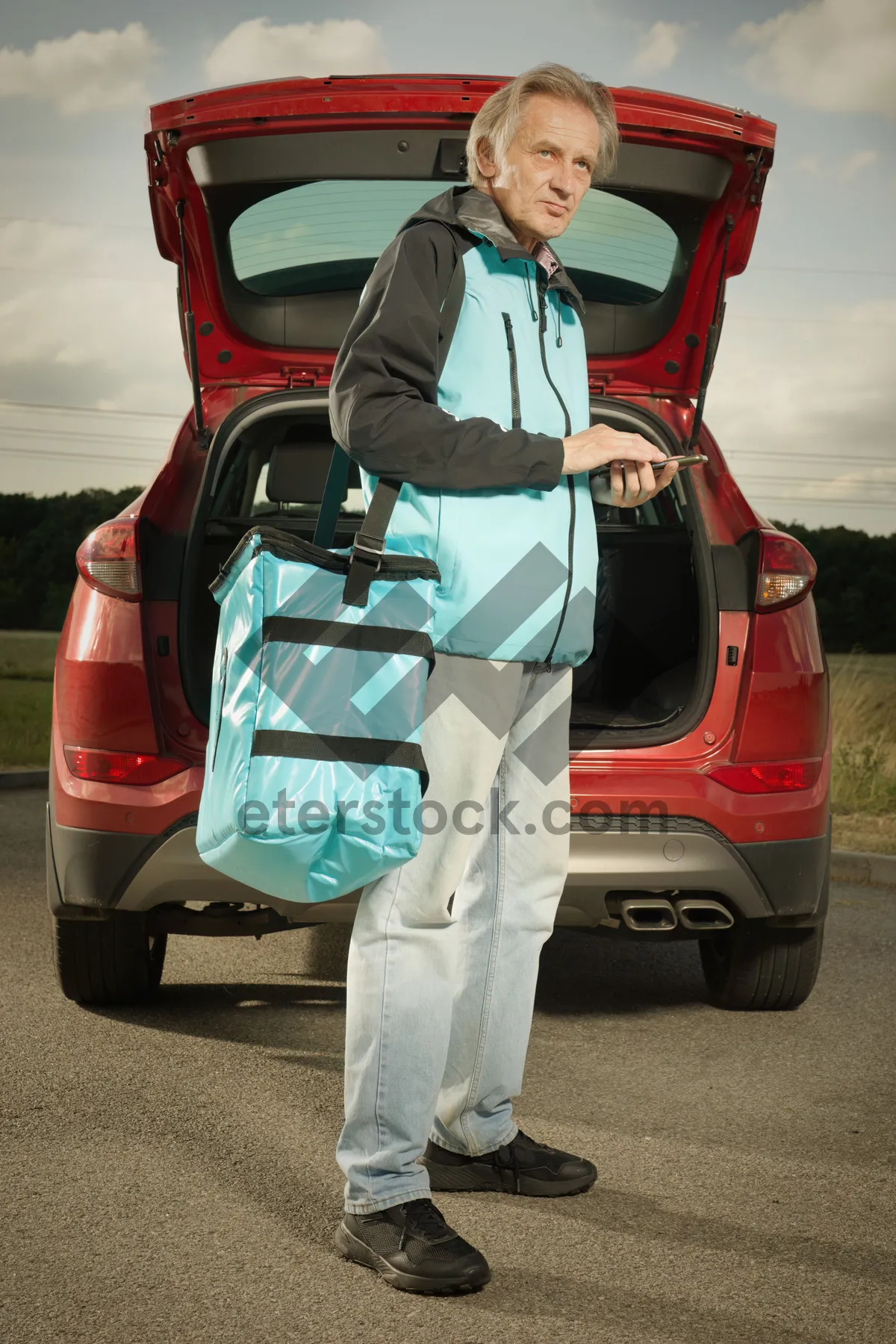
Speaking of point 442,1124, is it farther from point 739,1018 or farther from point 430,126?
point 430,126

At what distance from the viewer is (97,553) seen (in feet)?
10.3

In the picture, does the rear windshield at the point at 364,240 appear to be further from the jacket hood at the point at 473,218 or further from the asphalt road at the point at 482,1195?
the asphalt road at the point at 482,1195

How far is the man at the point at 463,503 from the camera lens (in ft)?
6.88

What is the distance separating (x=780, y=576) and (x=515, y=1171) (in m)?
1.50

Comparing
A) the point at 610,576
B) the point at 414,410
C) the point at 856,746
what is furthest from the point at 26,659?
the point at 414,410

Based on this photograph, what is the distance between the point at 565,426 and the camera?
89.5 inches

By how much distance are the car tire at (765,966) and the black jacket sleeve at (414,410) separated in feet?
5.72

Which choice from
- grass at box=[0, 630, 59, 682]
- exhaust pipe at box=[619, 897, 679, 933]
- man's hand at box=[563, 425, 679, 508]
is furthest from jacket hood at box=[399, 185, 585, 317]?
grass at box=[0, 630, 59, 682]

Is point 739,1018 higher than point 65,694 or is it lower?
lower

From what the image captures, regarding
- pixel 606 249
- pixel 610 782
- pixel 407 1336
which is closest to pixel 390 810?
pixel 407 1336

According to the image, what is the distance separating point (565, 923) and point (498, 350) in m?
1.50

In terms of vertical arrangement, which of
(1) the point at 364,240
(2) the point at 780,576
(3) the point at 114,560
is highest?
(1) the point at 364,240

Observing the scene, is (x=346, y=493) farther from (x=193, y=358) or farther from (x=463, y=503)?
(x=463, y=503)

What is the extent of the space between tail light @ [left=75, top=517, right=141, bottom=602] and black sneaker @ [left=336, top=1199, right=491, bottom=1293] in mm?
1516
